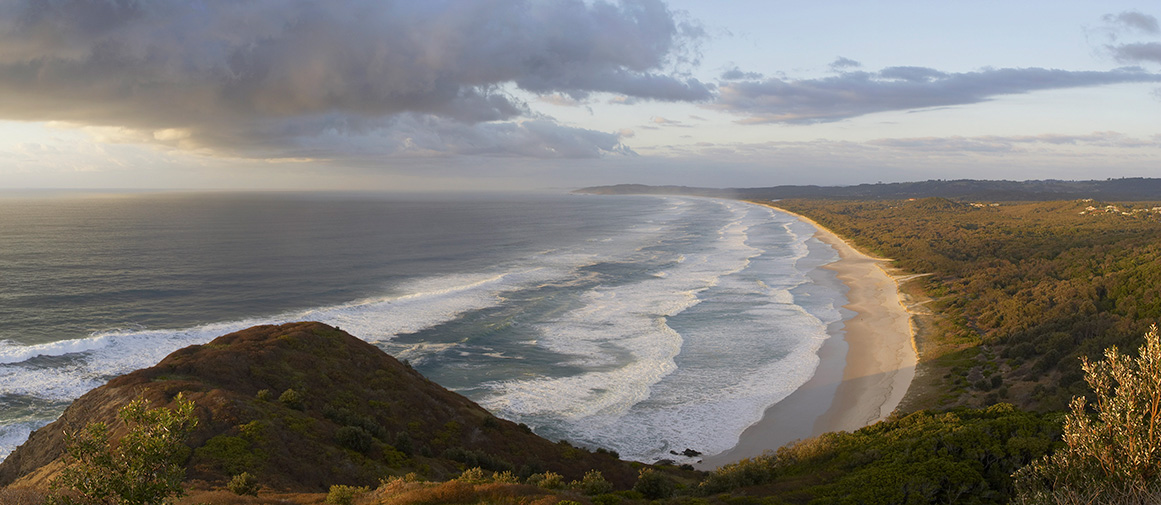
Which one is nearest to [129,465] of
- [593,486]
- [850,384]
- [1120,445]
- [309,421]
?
[309,421]

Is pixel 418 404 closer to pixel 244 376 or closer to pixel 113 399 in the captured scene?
pixel 244 376

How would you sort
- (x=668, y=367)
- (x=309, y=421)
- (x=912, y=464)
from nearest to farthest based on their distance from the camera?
(x=912, y=464) → (x=309, y=421) → (x=668, y=367)

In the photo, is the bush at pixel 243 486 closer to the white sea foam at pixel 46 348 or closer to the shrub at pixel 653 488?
the shrub at pixel 653 488

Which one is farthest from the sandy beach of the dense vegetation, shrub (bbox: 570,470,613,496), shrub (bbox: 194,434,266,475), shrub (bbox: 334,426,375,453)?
Answer: shrub (bbox: 194,434,266,475)

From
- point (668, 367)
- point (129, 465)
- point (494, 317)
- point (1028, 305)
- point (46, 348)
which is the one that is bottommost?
point (668, 367)

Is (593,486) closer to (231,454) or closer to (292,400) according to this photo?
(231,454)

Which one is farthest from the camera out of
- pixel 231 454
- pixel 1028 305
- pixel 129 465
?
pixel 1028 305

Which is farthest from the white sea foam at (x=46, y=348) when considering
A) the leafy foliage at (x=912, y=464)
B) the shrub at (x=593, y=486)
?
the leafy foliage at (x=912, y=464)

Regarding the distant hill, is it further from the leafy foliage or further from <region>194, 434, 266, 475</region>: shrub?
the leafy foliage
